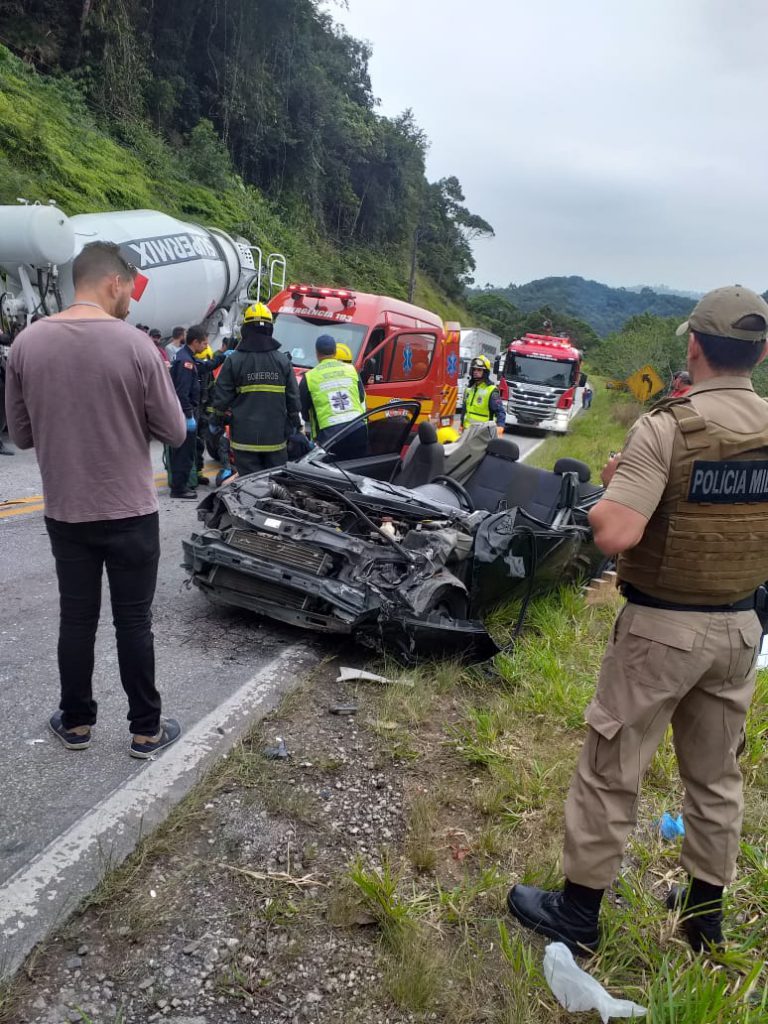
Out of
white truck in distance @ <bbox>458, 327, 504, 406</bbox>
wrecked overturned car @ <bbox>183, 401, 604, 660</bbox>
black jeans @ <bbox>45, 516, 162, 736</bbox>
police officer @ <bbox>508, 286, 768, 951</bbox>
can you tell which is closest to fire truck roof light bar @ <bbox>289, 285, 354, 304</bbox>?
wrecked overturned car @ <bbox>183, 401, 604, 660</bbox>

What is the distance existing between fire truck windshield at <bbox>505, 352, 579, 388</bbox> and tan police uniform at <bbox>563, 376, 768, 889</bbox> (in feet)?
57.1

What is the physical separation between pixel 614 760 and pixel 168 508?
587 centimetres

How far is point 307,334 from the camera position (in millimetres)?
10023

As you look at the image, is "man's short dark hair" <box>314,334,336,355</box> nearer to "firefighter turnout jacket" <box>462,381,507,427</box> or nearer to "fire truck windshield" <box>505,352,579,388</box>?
"firefighter turnout jacket" <box>462,381,507,427</box>

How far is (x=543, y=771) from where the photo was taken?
3.35m

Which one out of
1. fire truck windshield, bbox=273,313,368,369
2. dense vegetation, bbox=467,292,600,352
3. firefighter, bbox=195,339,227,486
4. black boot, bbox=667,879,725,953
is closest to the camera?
Answer: black boot, bbox=667,879,725,953

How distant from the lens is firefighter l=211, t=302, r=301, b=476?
6023 millimetres

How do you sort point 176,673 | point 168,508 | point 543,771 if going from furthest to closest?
point 168,508 < point 176,673 < point 543,771

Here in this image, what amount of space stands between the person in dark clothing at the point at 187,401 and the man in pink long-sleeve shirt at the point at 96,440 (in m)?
4.64

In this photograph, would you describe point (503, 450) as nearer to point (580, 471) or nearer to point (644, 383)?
point (580, 471)

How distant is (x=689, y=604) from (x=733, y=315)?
81cm

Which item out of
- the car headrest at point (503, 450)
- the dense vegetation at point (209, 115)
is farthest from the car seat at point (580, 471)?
the dense vegetation at point (209, 115)

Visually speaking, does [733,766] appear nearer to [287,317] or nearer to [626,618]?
[626,618]

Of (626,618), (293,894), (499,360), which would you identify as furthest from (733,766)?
(499,360)
